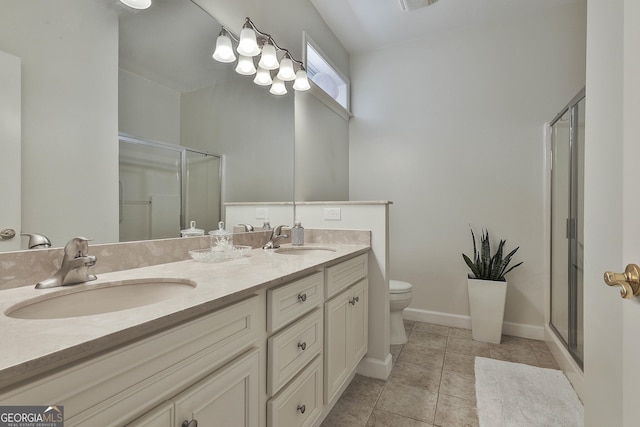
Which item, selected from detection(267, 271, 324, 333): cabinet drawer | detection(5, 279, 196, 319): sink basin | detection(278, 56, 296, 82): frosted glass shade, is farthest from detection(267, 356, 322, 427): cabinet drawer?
detection(278, 56, 296, 82): frosted glass shade

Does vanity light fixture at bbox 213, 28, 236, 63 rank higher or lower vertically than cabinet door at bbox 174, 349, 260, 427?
higher

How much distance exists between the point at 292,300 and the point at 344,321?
0.53 metres

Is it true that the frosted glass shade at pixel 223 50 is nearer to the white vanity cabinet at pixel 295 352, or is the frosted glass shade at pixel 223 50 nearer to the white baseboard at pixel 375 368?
the white vanity cabinet at pixel 295 352

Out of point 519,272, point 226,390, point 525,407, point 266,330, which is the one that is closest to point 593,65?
point 266,330

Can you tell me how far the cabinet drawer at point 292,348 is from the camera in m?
0.97

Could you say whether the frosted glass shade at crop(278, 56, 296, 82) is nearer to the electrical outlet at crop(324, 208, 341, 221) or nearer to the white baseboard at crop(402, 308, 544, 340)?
the electrical outlet at crop(324, 208, 341, 221)

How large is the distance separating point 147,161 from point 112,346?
87 cm

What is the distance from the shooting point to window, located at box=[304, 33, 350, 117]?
2.42 meters

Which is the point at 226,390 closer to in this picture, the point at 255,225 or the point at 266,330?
the point at 266,330

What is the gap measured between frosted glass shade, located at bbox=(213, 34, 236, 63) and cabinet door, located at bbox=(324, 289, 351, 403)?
1.40 meters

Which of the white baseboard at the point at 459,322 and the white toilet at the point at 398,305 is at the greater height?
the white toilet at the point at 398,305

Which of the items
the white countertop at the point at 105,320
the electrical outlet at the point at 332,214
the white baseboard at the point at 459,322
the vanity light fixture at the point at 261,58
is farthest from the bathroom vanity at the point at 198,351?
the white baseboard at the point at 459,322

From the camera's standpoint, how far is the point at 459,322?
265 cm

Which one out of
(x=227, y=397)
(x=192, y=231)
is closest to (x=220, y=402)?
(x=227, y=397)
